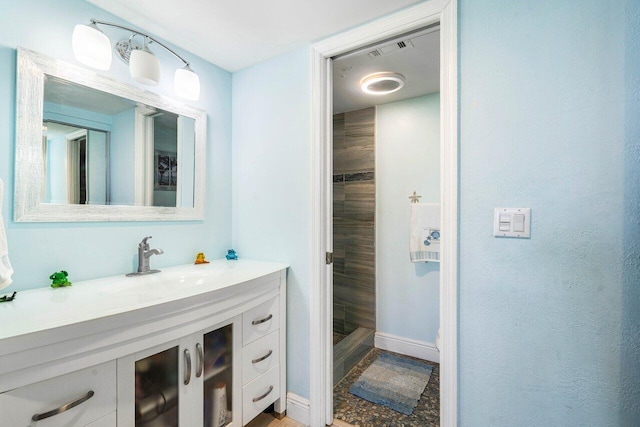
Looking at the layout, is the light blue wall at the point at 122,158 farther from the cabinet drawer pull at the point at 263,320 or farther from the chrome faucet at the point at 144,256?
the cabinet drawer pull at the point at 263,320

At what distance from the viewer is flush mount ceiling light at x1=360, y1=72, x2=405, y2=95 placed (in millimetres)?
1973

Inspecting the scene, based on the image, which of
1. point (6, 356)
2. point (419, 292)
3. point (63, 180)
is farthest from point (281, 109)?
point (419, 292)

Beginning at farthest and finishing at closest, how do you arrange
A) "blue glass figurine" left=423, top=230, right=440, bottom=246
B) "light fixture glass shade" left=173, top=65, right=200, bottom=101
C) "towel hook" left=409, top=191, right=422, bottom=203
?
"towel hook" left=409, top=191, right=422, bottom=203 < "blue glass figurine" left=423, top=230, right=440, bottom=246 < "light fixture glass shade" left=173, top=65, right=200, bottom=101

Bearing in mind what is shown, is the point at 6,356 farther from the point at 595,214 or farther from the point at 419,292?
the point at 419,292

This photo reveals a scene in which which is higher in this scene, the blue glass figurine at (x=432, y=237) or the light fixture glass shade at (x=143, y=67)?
the light fixture glass shade at (x=143, y=67)

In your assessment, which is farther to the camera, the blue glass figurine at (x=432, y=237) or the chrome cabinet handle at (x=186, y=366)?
the blue glass figurine at (x=432, y=237)

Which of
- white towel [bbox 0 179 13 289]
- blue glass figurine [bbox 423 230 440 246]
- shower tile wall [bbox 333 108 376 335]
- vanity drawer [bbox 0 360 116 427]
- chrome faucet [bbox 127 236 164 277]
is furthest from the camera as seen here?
shower tile wall [bbox 333 108 376 335]

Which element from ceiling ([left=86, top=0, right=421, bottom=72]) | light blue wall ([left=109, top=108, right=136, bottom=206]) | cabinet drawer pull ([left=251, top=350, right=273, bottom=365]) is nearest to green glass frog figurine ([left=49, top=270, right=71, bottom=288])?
light blue wall ([left=109, top=108, right=136, bottom=206])

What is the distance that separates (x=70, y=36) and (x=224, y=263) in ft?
4.29

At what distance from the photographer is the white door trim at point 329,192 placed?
1.23 meters

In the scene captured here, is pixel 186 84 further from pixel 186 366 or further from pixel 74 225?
pixel 186 366

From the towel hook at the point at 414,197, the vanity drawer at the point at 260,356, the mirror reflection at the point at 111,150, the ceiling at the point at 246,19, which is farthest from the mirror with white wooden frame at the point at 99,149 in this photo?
the towel hook at the point at 414,197

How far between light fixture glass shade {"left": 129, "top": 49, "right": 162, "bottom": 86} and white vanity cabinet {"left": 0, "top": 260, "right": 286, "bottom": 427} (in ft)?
3.13

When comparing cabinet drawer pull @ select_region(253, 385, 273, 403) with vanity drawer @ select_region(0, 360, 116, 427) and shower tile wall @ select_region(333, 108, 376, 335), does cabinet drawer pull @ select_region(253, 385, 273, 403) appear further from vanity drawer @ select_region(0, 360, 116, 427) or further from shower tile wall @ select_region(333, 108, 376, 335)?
shower tile wall @ select_region(333, 108, 376, 335)
